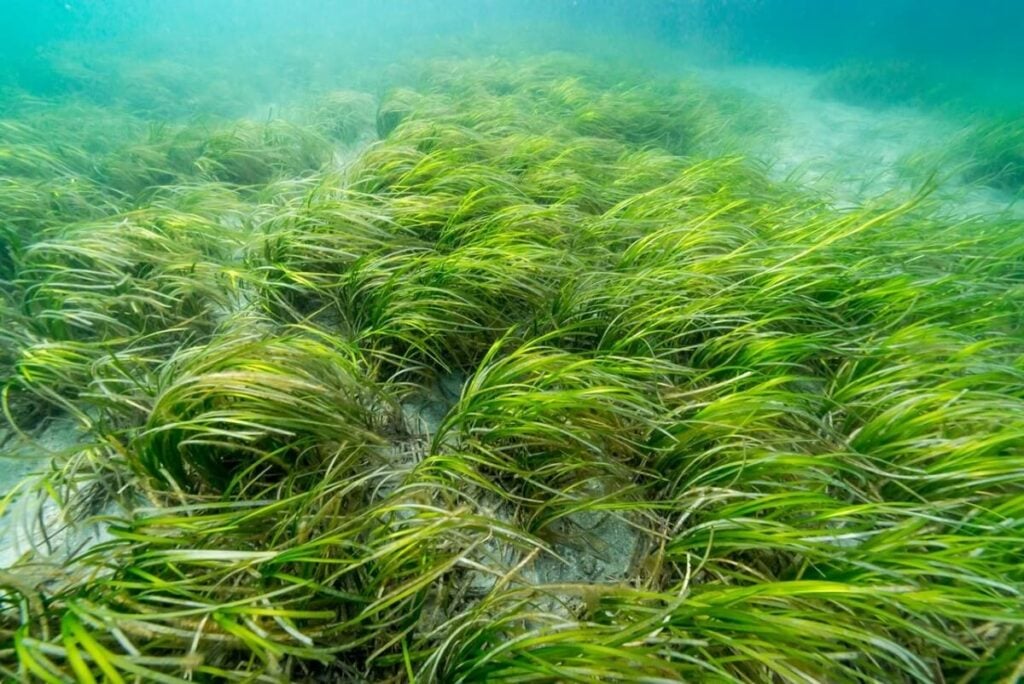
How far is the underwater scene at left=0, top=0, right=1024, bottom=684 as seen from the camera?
3.28ft

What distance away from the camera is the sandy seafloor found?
55.9 inches

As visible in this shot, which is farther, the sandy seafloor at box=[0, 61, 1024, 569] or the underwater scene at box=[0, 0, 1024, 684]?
the sandy seafloor at box=[0, 61, 1024, 569]

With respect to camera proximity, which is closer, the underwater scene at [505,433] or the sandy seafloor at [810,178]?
the underwater scene at [505,433]

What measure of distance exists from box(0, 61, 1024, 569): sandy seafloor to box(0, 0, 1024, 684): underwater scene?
0.03 metres

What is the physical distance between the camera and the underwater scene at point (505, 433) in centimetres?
100

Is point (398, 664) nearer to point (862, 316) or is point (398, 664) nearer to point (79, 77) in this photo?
point (862, 316)

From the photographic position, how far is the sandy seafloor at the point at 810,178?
1419 mm

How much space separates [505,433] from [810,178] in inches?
267

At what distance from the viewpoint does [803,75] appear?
16.6 metres

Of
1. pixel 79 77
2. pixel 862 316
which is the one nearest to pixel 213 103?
pixel 79 77

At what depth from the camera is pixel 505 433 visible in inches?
55.2

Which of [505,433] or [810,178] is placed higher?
[810,178]

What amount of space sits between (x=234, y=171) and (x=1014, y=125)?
11.4 m

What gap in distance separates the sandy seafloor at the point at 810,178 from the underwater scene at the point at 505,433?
28mm
